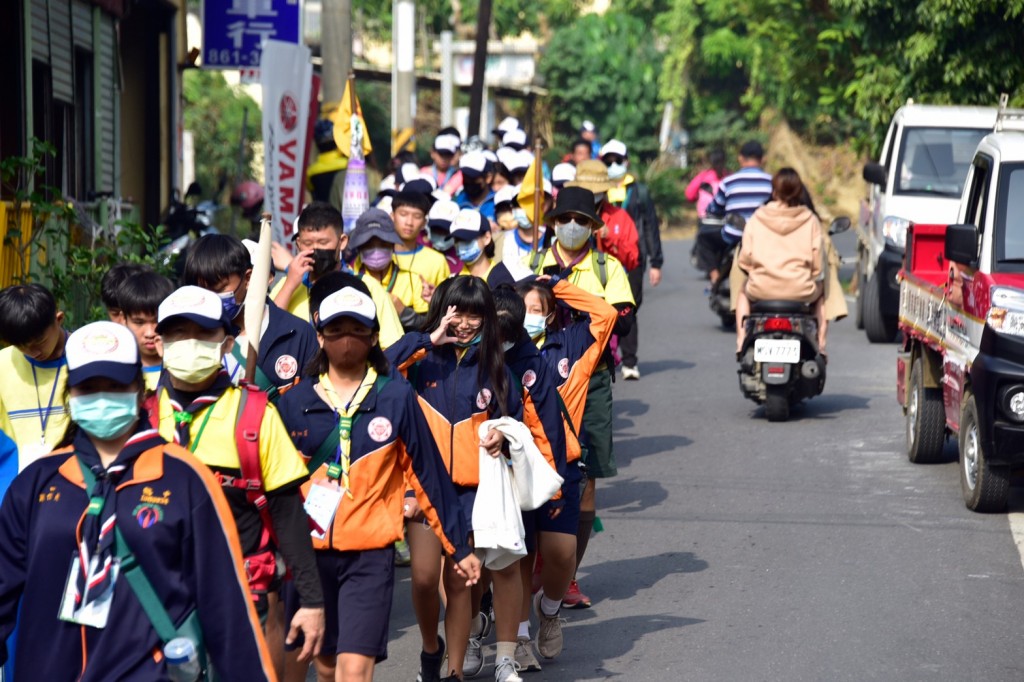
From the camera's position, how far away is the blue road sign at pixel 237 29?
623 inches

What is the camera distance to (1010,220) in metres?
9.70

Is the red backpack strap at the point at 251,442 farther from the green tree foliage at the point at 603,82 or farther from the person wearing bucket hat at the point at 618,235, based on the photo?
the green tree foliage at the point at 603,82

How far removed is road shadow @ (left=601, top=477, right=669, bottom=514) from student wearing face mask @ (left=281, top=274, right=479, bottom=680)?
181 inches

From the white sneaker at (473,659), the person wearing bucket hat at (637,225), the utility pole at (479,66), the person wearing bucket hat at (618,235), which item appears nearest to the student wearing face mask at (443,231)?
the person wearing bucket hat at (618,235)

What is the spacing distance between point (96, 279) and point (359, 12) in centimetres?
3314

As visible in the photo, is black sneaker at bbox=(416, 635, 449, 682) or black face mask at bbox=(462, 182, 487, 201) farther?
black face mask at bbox=(462, 182, 487, 201)

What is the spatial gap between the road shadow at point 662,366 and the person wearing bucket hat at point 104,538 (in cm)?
1169

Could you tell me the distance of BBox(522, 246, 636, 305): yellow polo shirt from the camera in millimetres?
8500

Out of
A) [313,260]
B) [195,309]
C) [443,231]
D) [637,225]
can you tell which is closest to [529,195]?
[443,231]

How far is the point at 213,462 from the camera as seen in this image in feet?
14.9

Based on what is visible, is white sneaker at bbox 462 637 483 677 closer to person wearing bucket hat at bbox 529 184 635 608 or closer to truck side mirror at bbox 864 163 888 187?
person wearing bucket hat at bbox 529 184 635 608

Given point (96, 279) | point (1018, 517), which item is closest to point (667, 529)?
point (1018, 517)

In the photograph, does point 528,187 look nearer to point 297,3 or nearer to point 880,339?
point 297,3

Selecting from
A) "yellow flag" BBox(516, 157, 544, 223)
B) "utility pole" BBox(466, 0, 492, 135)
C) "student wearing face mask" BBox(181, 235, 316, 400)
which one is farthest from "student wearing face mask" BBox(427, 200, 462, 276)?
"utility pole" BBox(466, 0, 492, 135)
